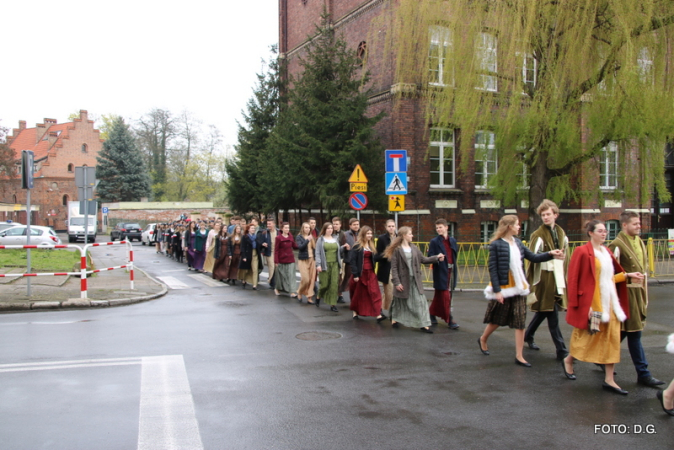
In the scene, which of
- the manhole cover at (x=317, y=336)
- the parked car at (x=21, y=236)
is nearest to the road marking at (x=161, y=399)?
the manhole cover at (x=317, y=336)

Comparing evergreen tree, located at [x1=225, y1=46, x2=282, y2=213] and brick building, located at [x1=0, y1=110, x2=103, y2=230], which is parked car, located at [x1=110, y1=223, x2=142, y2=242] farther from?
brick building, located at [x1=0, y1=110, x2=103, y2=230]

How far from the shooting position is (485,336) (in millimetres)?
7180

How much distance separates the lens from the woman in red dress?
9742 millimetres

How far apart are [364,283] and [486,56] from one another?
7.60 meters

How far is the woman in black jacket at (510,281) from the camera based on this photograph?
6.70 metres

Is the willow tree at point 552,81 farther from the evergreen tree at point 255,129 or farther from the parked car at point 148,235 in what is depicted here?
the parked car at point 148,235

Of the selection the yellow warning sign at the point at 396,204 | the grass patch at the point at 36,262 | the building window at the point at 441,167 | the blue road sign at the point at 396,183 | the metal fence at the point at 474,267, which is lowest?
the grass patch at the point at 36,262

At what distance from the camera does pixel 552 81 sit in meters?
13.2

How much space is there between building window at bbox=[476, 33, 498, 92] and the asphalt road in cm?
746

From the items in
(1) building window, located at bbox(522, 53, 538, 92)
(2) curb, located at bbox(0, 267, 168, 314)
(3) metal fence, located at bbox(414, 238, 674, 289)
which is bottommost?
(2) curb, located at bbox(0, 267, 168, 314)

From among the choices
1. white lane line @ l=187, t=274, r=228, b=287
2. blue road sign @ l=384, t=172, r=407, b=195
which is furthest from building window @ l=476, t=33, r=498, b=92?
white lane line @ l=187, t=274, r=228, b=287

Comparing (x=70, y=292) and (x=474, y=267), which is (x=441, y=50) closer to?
(x=474, y=267)

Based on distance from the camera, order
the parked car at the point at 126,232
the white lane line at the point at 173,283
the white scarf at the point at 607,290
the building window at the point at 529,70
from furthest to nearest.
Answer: the parked car at the point at 126,232
the white lane line at the point at 173,283
the building window at the point at 529,70
the white scarf at the point at 607,290

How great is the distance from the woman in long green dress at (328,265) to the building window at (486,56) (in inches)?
240
